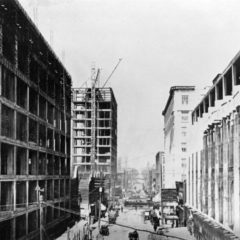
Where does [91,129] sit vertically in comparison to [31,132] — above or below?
above

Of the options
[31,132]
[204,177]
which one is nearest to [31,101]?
[31,132]

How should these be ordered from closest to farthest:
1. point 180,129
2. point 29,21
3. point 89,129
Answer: point 29,21 → point 180,129 → point 89,129

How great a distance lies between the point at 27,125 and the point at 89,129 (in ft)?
259

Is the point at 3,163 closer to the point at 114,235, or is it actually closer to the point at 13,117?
the point at 13,117

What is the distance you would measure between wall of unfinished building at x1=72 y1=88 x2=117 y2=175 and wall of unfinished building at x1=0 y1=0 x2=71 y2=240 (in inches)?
2442

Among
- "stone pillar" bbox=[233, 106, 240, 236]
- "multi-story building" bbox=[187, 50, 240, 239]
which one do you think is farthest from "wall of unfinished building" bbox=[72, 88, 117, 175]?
"stone pillar" bbox=[233, 106, 240, 236]

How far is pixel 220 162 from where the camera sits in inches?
1268

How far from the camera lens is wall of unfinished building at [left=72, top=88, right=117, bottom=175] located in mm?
113375

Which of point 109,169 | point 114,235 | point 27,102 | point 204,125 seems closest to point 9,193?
point 27,102

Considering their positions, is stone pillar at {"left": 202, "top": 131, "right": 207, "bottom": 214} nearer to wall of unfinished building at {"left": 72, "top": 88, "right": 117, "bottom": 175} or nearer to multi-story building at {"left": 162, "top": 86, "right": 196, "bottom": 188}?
multi-story building at {"left": 162, "top": 86, "right": 196, "bottom": 188}

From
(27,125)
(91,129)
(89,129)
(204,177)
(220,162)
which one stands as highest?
(89,129)

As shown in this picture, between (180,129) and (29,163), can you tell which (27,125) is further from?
(180,129)

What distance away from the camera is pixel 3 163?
31.7 meters

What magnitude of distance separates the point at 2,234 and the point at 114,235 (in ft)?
76.4
